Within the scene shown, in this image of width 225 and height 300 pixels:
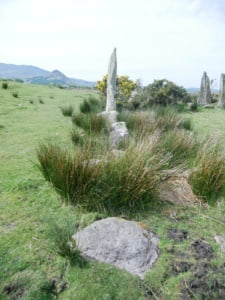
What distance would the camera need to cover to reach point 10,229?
72.8 inches

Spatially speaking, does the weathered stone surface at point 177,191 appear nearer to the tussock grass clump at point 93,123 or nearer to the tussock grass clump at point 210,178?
the tussock grass clump at point 210,178

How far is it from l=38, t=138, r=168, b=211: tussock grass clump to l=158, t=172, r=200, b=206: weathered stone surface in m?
0.26

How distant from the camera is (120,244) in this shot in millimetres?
1653

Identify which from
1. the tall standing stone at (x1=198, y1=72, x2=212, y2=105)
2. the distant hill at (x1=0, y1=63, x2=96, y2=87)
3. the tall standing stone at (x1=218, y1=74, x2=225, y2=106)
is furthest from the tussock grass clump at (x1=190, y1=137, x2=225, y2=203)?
the distant hill at (x1=0, y1=63, x2=96, y2=87)

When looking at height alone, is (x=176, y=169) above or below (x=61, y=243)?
above

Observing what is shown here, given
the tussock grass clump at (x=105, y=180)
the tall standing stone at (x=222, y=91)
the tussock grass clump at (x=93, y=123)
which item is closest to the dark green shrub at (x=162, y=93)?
the tall standing stone at (x=222, y=91)

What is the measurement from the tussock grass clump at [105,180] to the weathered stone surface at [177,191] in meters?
0.26

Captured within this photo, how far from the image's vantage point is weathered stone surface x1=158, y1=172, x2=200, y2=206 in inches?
91.9

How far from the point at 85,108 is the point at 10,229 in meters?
5.82

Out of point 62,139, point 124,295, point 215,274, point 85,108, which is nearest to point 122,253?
point 124,295

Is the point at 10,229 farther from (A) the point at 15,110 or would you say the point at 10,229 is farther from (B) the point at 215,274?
(A) the point at 15,110

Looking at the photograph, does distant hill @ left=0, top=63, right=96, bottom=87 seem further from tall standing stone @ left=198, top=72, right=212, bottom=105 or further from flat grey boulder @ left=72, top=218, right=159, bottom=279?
flat grey boulder @ left=72, top=218, right=159, bottom=279

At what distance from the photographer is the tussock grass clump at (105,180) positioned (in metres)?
2.09

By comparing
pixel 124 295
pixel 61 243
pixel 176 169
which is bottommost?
pixel 124 295
